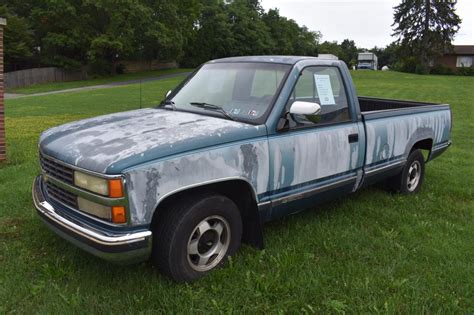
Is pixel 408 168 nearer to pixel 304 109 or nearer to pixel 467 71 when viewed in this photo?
pixel 304 109

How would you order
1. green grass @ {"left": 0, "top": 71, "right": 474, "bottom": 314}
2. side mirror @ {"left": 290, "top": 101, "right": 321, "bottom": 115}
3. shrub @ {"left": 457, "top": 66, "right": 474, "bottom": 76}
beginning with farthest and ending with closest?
shrub @ {"left": 457, "top": 66, "right": 474, "bottom": 76} < side mirror @ {"left": 290, "top": 101, "right": 321, "bottom": 115} < green grass @ {"left": 0, "top": 71, "right": 474, "bottom": 314}

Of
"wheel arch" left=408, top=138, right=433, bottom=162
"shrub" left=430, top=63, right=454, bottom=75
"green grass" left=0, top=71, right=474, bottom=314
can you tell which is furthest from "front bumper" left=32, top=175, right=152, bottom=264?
"shrub" left=430, top=63, right=454, bottom=75

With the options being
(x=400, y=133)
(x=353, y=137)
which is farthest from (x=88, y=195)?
(x=400, y=133)

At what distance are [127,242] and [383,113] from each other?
3300 mm

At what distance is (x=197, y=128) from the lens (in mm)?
3518

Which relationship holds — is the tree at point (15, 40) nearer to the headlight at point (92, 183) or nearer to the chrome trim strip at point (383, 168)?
the chrome trim strip at point (383, 168)

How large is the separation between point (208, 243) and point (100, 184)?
3.40ft

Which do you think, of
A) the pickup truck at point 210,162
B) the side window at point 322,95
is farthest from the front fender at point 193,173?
the side window at point 322,95

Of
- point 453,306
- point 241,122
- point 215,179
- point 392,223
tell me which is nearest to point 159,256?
point 215,179

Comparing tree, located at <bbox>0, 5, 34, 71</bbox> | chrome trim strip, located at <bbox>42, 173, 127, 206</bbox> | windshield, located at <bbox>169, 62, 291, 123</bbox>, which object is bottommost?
chrome trim strip, located at <bbox>42, 173, 127, 206</bbox>

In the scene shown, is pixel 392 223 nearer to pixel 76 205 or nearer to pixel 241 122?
pixel 241 122

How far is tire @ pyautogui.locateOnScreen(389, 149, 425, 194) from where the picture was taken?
562cm

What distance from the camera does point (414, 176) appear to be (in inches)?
232

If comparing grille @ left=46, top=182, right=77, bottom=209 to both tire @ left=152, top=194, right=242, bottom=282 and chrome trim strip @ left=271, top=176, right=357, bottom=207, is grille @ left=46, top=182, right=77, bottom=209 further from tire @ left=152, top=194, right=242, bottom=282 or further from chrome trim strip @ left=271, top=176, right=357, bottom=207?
chrome trim strip @ left=271, top=176, right=357, bottom=207
